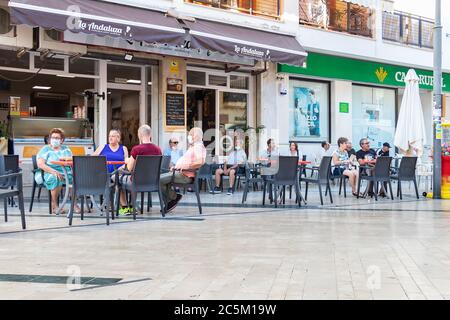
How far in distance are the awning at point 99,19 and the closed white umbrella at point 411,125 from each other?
521cm

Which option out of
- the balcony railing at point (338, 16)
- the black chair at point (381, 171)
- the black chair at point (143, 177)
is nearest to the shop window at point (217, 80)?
the balcony railing at point (338, 16)

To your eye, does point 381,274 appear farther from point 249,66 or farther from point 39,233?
point 249,66

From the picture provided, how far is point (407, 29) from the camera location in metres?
20.0

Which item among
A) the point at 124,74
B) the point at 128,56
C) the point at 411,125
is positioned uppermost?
the point at 128,56

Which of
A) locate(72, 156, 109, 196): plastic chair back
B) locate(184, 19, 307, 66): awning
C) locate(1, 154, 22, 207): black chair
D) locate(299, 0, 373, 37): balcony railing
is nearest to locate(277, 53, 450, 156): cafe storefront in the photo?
locate(299, 0, 373, 37): balcony railing

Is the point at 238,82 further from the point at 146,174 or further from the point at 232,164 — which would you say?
the point at 146,174

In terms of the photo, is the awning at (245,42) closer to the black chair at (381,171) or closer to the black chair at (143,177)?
the black chair at (381,171)

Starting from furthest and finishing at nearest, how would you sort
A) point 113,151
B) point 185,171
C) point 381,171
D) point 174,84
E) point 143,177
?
point 174,84 → point 381,171 → point 185,171 → point 113,151 → point 143,177

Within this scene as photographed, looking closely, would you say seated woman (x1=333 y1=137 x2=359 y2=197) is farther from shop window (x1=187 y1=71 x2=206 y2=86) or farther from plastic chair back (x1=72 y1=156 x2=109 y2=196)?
plastic chair back (x1=72 y1=156 x2=109 y2=196)

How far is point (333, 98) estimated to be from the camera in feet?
58.5

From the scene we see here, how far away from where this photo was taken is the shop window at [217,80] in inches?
610

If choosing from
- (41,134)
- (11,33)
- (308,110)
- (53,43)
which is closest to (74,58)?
(53,43)

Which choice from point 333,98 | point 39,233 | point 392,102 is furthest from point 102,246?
point 392,102

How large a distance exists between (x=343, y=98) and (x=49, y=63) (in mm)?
9631
